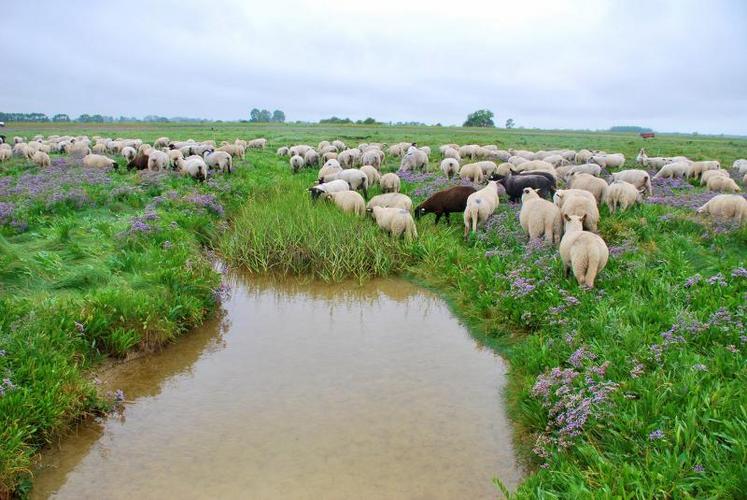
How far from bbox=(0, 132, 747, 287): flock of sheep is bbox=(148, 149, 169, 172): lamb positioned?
0.01 meters

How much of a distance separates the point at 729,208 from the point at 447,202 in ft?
20.4

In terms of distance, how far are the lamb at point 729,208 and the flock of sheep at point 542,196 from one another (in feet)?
0.05

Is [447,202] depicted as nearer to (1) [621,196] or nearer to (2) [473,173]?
(1) [621,196]

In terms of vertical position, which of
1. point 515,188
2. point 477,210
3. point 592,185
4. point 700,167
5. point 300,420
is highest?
point 700,167

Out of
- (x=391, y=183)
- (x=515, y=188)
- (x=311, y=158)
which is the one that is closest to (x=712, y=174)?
(x=515, y=188)

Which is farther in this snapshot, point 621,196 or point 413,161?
point 413,161

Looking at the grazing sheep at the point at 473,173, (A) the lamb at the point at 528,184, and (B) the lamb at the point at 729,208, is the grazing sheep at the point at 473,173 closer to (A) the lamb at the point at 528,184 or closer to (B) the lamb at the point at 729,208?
(A) the lamb at the point at 528,184

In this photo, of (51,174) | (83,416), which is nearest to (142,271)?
(83,416)

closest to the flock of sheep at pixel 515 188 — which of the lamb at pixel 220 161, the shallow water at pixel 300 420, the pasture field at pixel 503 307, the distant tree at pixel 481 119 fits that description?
the lamb at pixel 220 161

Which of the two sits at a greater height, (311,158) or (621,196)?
(311,158)

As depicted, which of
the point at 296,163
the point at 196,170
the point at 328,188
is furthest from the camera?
the point at 296,163

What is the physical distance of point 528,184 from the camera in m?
13.6

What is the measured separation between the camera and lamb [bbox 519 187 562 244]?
9.70 meters

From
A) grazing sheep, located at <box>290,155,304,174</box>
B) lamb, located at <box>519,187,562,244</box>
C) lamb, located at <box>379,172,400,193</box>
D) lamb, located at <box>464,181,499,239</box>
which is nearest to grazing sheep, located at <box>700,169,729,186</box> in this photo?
lamb, located at <box>464,181,499,239</box>
